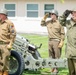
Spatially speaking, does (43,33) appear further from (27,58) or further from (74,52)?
(74,52)

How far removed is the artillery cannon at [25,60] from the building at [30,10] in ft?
62.9

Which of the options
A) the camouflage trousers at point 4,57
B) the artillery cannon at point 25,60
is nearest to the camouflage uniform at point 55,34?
the artillery cannon at point 25,60

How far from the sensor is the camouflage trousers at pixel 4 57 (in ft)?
28.8

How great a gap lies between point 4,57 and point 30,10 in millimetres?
21521

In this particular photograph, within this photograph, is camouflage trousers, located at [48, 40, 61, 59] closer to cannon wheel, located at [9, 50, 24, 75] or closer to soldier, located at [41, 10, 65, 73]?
soldier, located at [41, 10, 65, 73]

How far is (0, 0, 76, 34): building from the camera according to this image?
96.5 feet

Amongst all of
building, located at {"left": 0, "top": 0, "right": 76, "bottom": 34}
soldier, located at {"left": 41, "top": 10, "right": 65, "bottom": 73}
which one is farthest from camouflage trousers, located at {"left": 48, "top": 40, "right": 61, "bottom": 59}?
building, located at {"left": 0, "top": 0, "right": 76, "bottom": 34}

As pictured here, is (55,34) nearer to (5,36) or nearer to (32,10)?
(5,36)

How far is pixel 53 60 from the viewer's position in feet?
31.6

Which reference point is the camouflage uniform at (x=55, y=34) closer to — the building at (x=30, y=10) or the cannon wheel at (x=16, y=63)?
the cannon wheel at (x=16, y=63)

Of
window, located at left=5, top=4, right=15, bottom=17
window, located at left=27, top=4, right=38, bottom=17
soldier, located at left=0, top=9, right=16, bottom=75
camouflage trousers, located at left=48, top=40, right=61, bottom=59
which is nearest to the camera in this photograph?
soldier, located at left=0, top=9, right=16, bottom=75

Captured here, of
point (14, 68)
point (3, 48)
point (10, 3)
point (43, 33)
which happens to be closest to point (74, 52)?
point (3, 48)

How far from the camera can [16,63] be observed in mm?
9742

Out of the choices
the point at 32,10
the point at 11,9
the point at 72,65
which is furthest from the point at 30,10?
the point at 72,65
